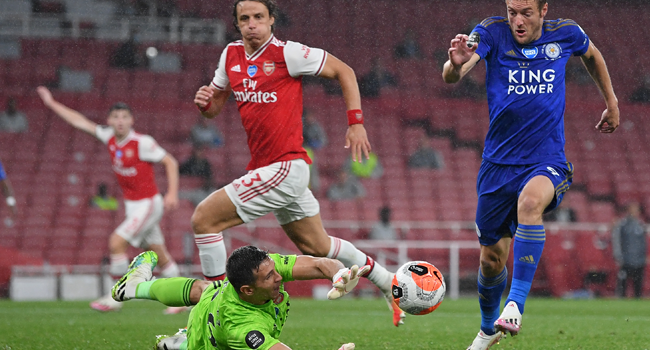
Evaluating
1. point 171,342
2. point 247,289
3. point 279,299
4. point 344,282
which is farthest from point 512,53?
point 171,342

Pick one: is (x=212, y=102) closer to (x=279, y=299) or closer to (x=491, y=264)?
(x=279, y=299)

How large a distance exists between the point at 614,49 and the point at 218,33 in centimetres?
1095

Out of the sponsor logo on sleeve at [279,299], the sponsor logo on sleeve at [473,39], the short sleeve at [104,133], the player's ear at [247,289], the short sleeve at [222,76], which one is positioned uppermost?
the sponsor logo on sleeve at [473,39]

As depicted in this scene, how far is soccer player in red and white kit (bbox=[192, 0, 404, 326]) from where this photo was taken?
535 cm

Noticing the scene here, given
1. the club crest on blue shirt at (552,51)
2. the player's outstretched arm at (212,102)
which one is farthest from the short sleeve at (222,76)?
the club crest on blue shirt at (552,51)

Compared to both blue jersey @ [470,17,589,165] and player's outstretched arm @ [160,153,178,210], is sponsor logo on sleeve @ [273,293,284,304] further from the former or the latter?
player's outstretched arm @ [160,153,178,210]

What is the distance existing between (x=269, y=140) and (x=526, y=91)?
5.79 ft

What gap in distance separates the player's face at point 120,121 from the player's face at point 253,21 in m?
4.22

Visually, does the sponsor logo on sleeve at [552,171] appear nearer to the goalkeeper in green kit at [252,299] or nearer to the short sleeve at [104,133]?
the goalkeeper in green kit at [252,299]

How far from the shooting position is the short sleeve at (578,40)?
4918 millimetres

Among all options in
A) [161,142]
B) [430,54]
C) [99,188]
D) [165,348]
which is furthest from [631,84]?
[165,348]

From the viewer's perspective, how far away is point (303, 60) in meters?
5.41

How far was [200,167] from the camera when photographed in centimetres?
1473

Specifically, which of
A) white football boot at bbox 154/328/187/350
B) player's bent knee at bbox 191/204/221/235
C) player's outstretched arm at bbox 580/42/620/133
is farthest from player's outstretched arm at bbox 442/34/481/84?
white football boot at bbox 154/328/187/350
